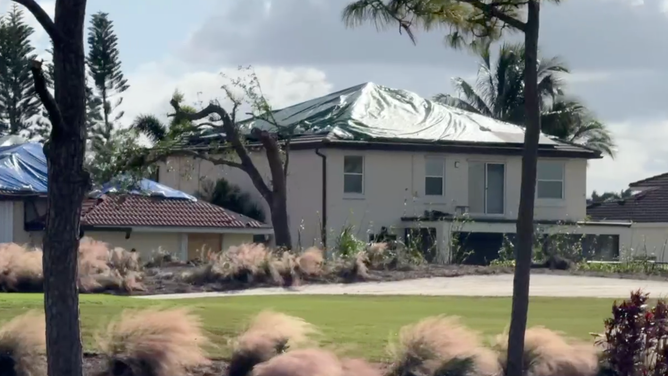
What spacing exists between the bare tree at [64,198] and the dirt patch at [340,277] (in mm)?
13433

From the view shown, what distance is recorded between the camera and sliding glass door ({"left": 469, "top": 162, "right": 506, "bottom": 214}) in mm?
42594

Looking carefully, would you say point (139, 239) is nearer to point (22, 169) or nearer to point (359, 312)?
point (22, 169)

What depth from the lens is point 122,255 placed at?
24609 mm

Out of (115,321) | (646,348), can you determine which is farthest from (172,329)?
(646,348)

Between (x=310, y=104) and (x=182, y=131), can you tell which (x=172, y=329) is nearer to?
(x=182, y=131)

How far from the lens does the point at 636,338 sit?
41.3 ft

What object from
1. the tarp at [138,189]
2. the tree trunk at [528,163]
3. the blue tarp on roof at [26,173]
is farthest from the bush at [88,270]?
the blue tarp on roof at [26,173]

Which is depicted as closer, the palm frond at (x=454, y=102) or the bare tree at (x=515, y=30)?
the bare tree at (x=515, y=30)

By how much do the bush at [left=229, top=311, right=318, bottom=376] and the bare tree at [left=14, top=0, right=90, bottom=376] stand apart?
10.9 feet

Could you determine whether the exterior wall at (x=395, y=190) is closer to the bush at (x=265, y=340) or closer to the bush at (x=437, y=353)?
the bush at (x=265, y=340)

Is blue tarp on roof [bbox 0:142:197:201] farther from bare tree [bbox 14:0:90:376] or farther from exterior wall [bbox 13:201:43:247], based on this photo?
bare tree [bbox 14:0:90:376]

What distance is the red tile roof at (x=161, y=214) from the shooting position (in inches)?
1538

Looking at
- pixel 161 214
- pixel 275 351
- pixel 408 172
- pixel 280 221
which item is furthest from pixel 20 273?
pixel 408 172

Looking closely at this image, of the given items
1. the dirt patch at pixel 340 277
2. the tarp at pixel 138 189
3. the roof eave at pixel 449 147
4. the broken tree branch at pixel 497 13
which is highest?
the roof eave at pixel 449 147
